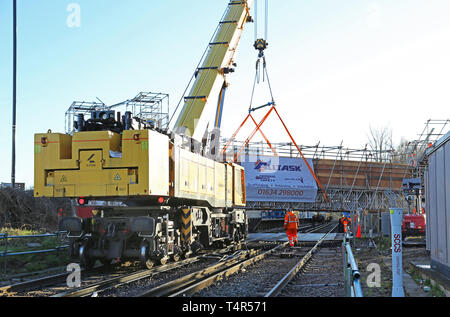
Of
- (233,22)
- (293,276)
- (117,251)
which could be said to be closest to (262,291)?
(293,276)

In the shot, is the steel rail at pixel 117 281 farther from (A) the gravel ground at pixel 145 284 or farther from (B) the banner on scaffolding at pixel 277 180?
(B) the banner on scaffolding at pixel 277 180

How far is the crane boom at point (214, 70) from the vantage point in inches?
712

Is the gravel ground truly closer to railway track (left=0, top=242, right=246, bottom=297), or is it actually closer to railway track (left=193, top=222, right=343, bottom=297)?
railway track (left=0, top=242, right=246, bottom=297)

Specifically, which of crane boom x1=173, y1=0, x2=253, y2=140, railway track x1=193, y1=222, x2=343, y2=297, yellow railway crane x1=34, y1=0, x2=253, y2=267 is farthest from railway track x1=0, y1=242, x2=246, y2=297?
crane boom x1=173, y1=0, x2=253, y2=140

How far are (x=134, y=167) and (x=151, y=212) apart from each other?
2005mm

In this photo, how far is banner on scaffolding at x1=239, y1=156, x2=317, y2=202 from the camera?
32594 mm

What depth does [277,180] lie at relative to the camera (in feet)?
108

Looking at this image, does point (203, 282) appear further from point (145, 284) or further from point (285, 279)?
point (285, 279)

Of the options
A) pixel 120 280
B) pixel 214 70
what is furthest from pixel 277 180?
pixel 120 280

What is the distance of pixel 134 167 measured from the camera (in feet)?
38.3

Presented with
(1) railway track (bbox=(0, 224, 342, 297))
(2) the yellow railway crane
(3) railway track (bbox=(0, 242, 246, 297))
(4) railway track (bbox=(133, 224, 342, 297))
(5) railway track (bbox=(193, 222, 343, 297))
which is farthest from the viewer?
(2) the yellow railway crane

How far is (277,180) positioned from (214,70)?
14695mm

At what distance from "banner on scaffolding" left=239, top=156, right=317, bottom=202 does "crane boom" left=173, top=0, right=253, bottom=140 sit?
12906 mm

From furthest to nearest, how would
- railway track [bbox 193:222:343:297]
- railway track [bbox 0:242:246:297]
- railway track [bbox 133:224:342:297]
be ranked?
1. railway track [bbox 193:222:343:297]
2. railway track [bbox 0:242:246:297]
3. railway track [bbox 133:224:342:297]
